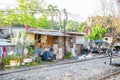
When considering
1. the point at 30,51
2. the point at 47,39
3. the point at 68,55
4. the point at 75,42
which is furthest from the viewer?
the point at 75,42

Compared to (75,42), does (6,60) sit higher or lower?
lower

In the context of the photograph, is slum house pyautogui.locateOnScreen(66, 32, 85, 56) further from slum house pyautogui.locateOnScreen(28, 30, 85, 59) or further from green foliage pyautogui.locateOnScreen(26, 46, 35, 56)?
green foliage pyautogui.locateOnScreen(26, 46, 35, 56)

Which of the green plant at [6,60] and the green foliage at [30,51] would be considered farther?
the green foliage at [30,51]

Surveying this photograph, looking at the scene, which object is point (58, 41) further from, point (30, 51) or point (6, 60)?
point (6, 60)

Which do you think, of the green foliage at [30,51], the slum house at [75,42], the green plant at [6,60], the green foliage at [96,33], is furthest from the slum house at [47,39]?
the green foliage at [96,33]

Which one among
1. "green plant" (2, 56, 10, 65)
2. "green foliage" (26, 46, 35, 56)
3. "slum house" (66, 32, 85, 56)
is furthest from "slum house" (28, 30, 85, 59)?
"green plant" (2, 56, 10, 65)

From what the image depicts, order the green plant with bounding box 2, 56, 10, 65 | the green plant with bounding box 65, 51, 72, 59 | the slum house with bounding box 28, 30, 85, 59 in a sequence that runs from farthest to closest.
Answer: the green plant with bounding box 65, 51, 72, 59 < the slum house with bounding box 28, 30, 85, 59 < the green plant with bounding box 2, 56, 10, 65

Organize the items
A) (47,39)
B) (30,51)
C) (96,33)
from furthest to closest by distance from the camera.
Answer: (96,33), (47,39), (30,51)

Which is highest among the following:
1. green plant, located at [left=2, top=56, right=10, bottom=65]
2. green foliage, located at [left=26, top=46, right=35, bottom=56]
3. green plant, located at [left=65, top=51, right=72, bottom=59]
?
green foliage, located at [left=26, top=46, right=35, bottom=56]

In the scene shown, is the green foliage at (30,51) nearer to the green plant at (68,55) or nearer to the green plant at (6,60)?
the green plant at (6,60)

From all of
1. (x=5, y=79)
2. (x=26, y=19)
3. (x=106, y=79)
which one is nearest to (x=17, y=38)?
(x=5, y=79)

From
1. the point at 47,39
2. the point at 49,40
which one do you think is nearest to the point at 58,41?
the point at 49,40

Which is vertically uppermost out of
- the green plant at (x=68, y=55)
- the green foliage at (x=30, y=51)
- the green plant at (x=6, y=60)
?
the green foliage at (x=30, y=51)

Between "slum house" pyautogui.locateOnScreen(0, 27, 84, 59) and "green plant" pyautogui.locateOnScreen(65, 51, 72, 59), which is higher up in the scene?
"slum house" pyautogui.locateOnScreen(0, 27, 84, 59)
